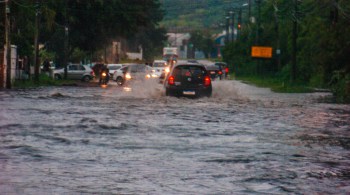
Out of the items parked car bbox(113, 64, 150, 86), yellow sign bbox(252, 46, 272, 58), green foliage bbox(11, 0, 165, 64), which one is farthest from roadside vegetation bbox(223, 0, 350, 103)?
green foliage bbox(11, 0, 165, 64)

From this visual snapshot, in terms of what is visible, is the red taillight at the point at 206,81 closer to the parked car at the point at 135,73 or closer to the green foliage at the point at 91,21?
the parked car at the point at 135,73

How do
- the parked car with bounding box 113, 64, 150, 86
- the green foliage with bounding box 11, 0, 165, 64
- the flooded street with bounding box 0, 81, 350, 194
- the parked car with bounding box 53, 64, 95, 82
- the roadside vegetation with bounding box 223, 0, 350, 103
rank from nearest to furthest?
1. the flooded street with bounding box 0, 81, 350, 194
2. the roadside vegetation with bounding box 223, 0, 350, 103
3. the parked car with bounding box 113, 64, 150, 86
4. the parked car with bounding box 53, 64, 95, 82
5. the green foliage with bounding box 11, 0, 165, 64

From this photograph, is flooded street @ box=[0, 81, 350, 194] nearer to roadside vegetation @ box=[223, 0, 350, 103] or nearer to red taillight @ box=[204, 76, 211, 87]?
red taillight @ box=[204, 76, 211, 87]

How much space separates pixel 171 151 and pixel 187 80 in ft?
61.0

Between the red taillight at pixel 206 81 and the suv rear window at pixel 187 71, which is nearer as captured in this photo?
the suv rear window at pixel 187 71

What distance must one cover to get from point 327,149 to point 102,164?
17.6 feet

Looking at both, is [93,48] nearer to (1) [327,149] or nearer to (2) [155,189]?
(1) [327,149]

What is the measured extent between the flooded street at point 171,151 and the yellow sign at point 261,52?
172 feet

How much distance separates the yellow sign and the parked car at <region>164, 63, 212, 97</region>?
46850 millimetres

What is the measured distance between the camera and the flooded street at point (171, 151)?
11.5 meters

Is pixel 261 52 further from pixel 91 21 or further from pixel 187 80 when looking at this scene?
pixel 187 80

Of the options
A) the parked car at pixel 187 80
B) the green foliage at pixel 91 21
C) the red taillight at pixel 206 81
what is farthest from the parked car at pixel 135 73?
the parked car at pixel 187 80

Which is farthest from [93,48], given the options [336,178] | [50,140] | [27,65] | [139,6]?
[336,178]

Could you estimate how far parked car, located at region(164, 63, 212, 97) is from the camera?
34.3 metres
